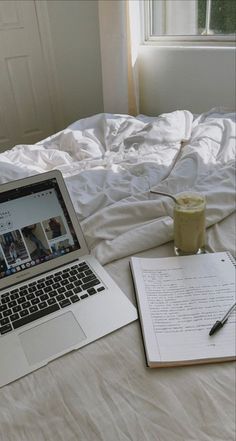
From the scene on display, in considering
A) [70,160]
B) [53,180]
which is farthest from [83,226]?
[70,160]

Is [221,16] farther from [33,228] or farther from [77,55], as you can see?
[33,228]

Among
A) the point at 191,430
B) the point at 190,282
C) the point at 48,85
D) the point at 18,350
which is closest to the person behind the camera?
the point at 191,430

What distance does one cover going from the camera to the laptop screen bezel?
70 centimetres

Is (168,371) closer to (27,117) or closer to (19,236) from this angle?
(19,236)

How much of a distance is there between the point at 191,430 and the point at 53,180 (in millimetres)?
524

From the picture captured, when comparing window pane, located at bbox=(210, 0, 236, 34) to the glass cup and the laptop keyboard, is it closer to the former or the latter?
the glass cup

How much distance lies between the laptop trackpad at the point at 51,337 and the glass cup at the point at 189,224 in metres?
0.28

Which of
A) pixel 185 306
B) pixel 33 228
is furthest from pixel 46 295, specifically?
pixel 185 306

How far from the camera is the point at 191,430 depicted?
448mm

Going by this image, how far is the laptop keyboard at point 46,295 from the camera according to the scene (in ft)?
2.05

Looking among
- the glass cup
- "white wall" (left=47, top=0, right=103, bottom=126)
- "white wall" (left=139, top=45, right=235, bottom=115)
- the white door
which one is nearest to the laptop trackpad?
the glass cup

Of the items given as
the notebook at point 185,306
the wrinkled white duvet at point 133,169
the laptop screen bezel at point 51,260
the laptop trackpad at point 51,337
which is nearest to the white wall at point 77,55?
the wrinkled white duvet at point 133,169

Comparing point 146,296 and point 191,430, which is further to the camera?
point 146,296

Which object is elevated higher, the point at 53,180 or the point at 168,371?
the point at 53,180
